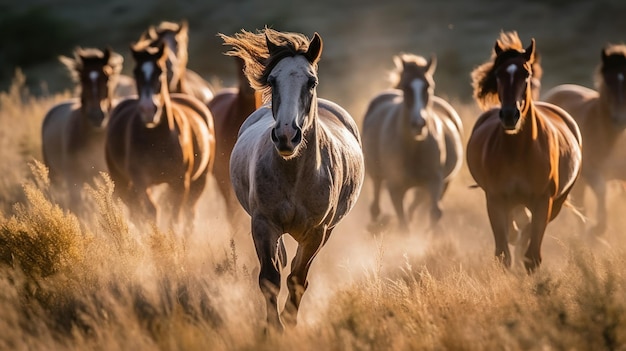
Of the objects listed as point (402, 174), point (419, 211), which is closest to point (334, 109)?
point (402, 174)

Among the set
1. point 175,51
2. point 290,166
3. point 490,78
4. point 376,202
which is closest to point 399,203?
point 376,202

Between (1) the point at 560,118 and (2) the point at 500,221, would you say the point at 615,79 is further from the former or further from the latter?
(2) the point at 500,221

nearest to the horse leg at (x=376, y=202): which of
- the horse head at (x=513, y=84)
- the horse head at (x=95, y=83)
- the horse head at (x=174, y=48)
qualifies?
the horse head at (x=174, y=48)

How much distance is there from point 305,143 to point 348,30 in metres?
35.4

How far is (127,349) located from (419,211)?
29.3 ft

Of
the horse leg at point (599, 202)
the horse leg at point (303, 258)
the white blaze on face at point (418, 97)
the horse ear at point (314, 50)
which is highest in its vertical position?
the horse ear at point (314, 50)

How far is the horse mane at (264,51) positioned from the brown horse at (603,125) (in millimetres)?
5694

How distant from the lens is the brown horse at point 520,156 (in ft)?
24.7

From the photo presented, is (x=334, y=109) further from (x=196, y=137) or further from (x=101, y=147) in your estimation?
(x=101, y=147)

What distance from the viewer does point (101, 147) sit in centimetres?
1101

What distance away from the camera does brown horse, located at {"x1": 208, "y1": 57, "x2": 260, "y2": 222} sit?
986 centimetres

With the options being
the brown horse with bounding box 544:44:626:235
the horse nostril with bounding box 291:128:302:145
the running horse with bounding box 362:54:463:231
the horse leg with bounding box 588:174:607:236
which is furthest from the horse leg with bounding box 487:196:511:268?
the horse nostril with bounding box 291:128:302:145

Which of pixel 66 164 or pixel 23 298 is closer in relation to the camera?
pixel 23 298

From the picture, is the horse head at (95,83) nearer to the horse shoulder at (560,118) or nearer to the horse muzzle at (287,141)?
the horse shoulder at (560,118)
